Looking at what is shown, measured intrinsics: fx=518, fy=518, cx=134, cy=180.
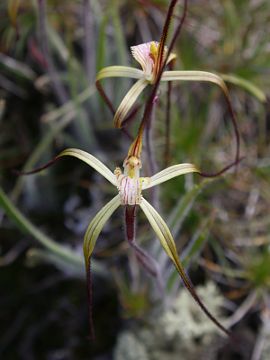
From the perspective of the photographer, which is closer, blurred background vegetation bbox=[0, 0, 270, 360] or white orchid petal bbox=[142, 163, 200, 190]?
white orchid petal bbox=[142, 163, 200, 190]

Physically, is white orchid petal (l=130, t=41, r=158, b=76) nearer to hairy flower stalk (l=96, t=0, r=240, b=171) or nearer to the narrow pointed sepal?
hairy flower stalk (l=96, t=0, r=240, b=171)

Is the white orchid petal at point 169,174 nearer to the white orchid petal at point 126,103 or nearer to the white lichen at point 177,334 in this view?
the white orchid petal at point 126,103

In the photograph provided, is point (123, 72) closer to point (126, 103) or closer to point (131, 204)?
point (126, 103)

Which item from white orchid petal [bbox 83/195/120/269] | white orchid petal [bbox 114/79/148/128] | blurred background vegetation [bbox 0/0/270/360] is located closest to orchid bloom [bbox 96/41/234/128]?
white orchid petal [bbox 114/79/148/128]

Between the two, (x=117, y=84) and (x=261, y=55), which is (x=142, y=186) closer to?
(x=117, y=84)

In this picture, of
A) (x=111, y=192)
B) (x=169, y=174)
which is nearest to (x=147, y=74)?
(x=169, y=174)
